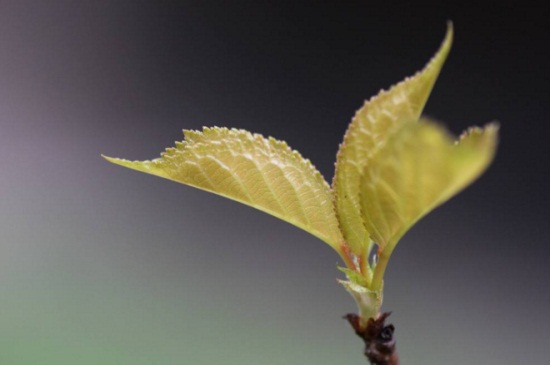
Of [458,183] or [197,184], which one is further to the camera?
[197,184]

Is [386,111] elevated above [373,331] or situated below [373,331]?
above

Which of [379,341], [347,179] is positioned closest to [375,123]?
[347,179]

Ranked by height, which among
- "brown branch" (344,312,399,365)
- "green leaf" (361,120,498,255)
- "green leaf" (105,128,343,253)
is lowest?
"brown branch" (344,312,399,365)

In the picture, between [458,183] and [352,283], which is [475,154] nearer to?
[458,183]

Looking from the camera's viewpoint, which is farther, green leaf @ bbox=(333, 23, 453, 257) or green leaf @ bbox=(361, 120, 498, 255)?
green leaf @ bbox=(333, 23, 453, 257)

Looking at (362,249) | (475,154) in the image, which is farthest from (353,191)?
(475,154)

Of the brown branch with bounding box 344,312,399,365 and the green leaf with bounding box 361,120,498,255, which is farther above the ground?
the green leaf with bounding box 361,120,498,255
